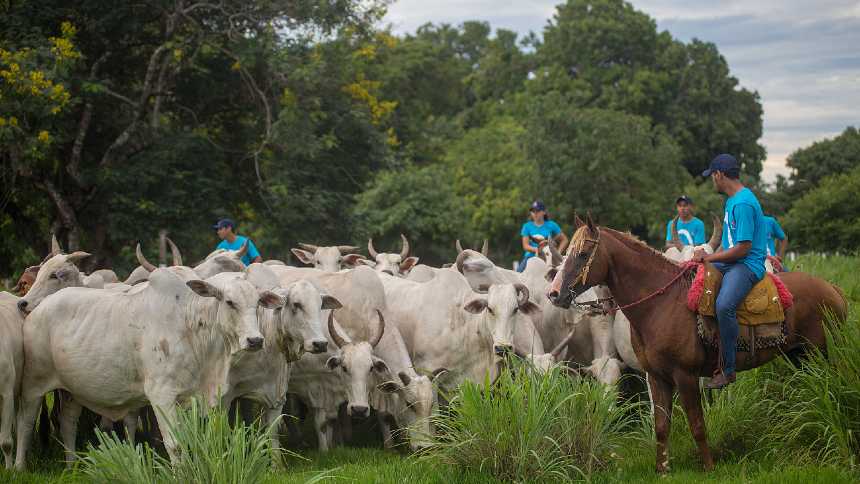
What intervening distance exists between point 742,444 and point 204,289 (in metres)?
4.66

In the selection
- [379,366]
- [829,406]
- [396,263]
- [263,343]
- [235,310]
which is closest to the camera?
[829,406]

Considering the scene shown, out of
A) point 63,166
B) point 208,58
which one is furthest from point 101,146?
point 208,58

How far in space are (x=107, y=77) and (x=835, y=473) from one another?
18.0 m

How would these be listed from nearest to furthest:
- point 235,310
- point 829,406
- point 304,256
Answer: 1. point 829,406
2. point 235,310
3. point 304,256

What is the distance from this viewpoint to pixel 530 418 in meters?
7.25

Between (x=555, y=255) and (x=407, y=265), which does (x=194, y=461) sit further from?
(x=407, y=265)

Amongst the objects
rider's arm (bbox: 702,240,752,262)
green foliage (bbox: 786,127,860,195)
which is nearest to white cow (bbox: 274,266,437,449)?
rider's arm (bbox: 702,240,752,262)

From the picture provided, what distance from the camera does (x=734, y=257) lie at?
7.53m

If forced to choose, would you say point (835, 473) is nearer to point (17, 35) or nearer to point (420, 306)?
point (420, 306)

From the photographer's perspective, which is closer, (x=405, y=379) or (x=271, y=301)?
(x=271, y=301)

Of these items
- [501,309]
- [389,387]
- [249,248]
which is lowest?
[389,387]

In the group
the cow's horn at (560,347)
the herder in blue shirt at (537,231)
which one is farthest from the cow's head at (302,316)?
the herder in blue shirt at (537,231)

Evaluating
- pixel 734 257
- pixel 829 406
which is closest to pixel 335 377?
pixel 734 257

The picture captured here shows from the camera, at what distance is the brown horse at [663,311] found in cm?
768
